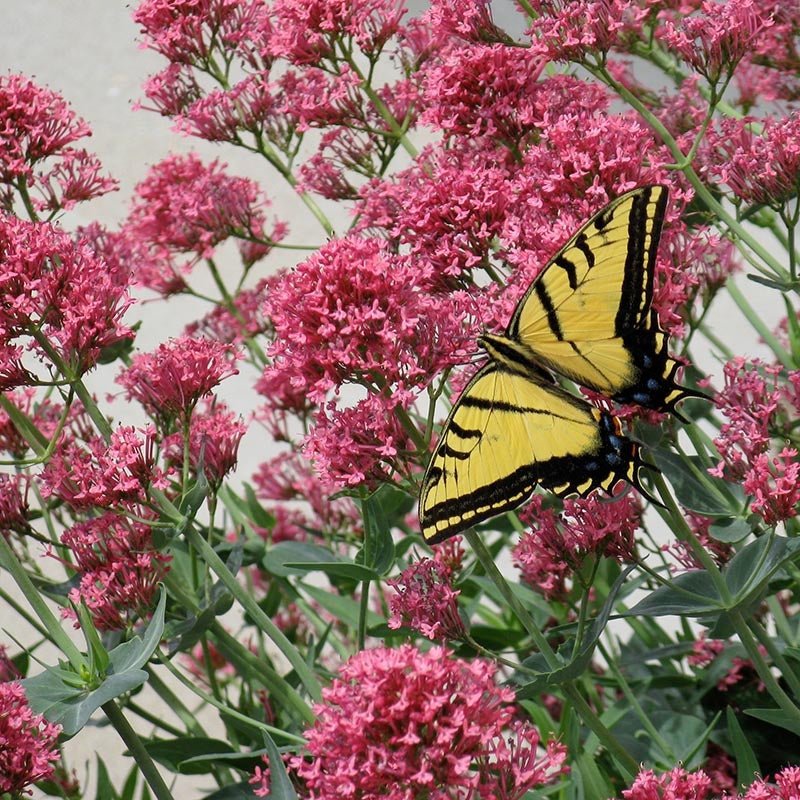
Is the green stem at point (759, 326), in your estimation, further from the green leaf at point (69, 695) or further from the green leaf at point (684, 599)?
the green leaf at point (69, 695)

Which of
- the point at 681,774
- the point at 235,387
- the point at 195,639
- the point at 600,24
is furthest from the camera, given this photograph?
the point at 235,387

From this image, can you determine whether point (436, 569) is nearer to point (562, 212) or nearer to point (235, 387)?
point (562, 212)

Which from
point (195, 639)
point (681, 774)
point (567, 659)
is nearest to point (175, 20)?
point (195, 639)

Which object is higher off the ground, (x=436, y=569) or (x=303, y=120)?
(x=303, y=120)

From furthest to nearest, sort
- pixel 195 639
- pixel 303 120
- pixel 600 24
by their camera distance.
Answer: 1. pixel 303 120
2. pixel 195 639
3. pixel 600 24

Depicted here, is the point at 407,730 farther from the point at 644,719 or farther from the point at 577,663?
the point at 644,719

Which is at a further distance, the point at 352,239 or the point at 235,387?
the point at 235,387

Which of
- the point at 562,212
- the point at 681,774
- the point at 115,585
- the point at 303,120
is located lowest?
the point at 681,774
